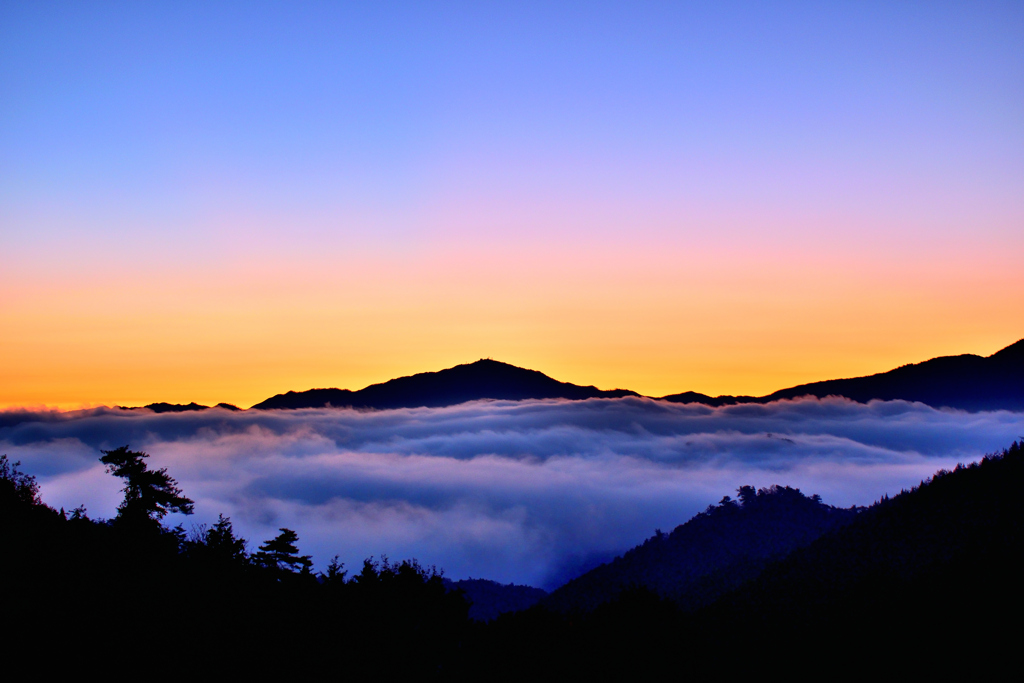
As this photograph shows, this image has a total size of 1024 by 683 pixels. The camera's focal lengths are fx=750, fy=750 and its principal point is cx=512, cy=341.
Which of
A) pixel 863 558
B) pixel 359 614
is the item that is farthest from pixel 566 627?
pixel 863 558

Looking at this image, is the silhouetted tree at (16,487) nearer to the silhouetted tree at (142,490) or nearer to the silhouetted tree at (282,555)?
the silhouetted tree at (142,490)

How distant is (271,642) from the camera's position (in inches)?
1655

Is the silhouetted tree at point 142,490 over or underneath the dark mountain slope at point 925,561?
over

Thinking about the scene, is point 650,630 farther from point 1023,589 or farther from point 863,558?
point 863,558

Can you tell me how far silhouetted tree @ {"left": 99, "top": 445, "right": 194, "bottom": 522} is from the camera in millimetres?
57750

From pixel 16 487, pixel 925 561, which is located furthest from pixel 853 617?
pixel 16 487

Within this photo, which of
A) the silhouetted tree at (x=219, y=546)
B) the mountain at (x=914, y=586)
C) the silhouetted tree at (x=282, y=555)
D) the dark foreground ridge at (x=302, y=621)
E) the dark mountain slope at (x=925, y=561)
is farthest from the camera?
the dark mountain slope at (x=925, y=561)


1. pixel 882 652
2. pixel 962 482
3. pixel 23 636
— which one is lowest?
pixel 882 652

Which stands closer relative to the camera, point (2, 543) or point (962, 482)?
point (2, 543)

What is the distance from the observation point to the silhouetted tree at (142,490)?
5775 cm

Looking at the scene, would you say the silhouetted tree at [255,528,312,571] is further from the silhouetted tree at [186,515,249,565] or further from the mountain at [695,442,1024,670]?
the mountain at [695,442,1024,670]

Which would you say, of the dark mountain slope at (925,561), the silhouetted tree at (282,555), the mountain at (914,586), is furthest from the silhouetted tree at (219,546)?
the dark mountain slope at (925,561)

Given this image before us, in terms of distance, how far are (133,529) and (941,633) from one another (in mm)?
106988

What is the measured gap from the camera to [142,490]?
58875 mm
